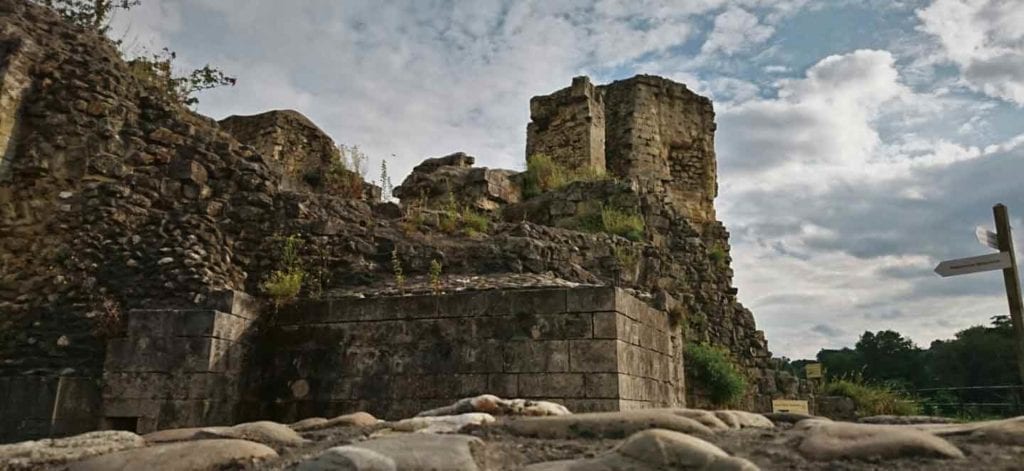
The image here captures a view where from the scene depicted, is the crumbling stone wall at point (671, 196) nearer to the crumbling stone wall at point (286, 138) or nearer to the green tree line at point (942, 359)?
the crumbling stone wall at point (286, 138)

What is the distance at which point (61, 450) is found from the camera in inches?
157

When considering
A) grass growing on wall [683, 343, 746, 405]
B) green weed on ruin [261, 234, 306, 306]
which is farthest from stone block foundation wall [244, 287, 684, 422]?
grass growing on wall [683, 343, 746, 405]

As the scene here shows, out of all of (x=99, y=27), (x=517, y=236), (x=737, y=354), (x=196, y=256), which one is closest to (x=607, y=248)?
(x=517, y=236)

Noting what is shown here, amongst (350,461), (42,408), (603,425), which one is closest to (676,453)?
(603,425)

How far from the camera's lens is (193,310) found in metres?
7.07

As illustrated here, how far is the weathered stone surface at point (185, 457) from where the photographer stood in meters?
3.37

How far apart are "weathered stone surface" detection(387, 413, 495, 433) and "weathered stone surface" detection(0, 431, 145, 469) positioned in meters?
1.55

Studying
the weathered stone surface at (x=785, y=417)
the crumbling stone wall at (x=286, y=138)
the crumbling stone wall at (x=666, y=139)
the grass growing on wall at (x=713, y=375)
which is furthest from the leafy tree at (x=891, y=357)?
the weathered stone surface at (x=785, y=417)

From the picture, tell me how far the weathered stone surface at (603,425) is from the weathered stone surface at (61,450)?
219cm

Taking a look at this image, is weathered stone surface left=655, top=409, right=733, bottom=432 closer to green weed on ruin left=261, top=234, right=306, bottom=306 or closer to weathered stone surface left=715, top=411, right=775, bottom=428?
weathered stone surface left=715, top=411, right=775, bottom=428

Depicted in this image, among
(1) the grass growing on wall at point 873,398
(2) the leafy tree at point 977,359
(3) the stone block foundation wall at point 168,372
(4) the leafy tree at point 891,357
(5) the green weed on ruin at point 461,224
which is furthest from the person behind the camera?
(4) the leafy tree at point 891,357

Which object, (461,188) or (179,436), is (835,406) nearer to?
(461,188)

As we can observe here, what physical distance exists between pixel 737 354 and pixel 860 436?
474 inches

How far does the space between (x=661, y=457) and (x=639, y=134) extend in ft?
62.6
